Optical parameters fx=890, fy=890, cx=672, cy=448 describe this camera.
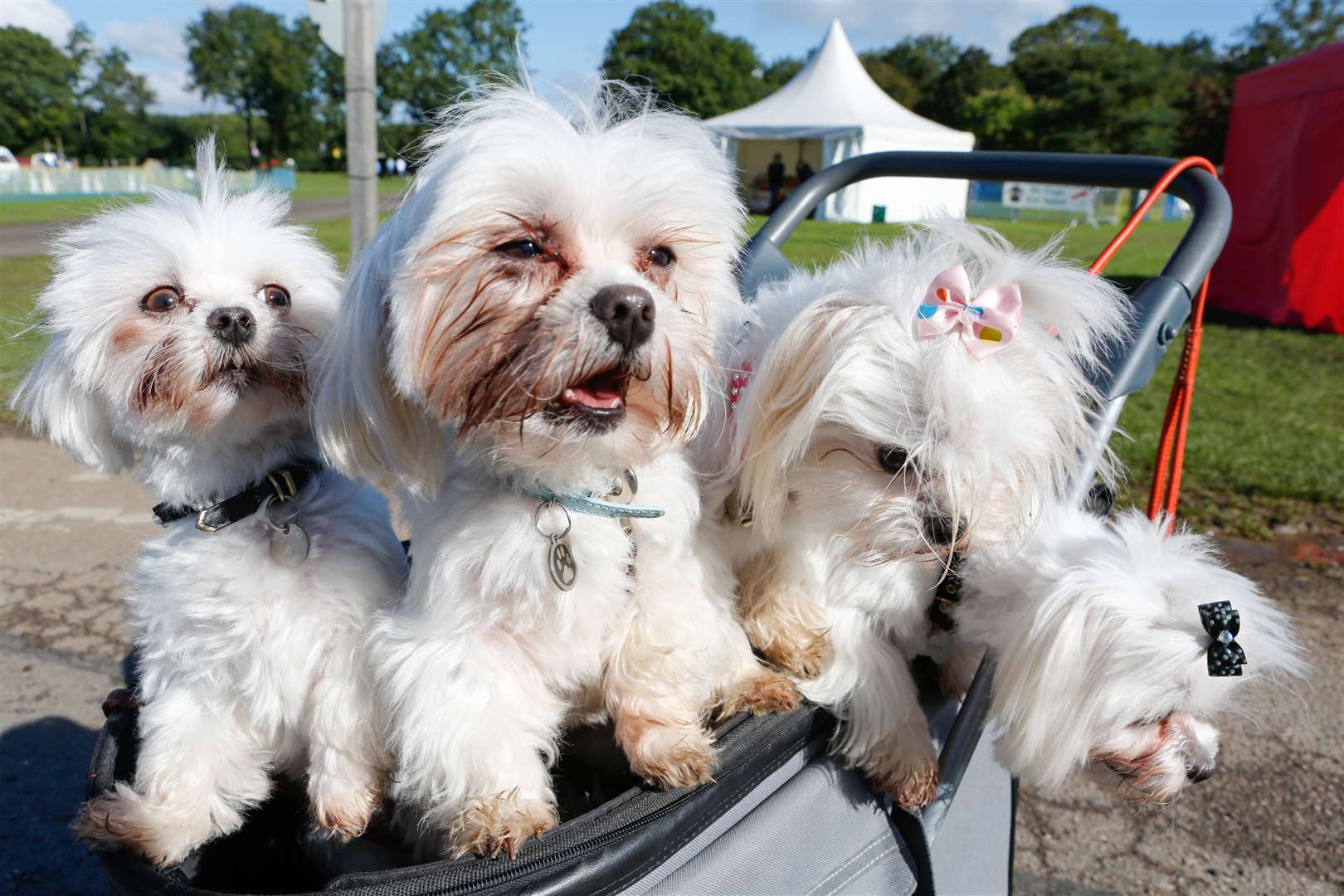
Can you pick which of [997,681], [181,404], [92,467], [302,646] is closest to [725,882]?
[997,681]

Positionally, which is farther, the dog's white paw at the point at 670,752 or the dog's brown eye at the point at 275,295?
the dog's brown eye at the point at 275,295

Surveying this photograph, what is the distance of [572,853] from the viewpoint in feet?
3.76

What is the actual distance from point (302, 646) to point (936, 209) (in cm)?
160

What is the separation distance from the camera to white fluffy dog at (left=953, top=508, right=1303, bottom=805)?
61.2 inches

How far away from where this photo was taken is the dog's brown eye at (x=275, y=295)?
5.83 ft

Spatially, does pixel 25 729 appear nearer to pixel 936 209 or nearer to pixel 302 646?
pixel 302 646

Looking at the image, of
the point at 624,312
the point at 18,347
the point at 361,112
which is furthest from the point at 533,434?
the point at 361,112

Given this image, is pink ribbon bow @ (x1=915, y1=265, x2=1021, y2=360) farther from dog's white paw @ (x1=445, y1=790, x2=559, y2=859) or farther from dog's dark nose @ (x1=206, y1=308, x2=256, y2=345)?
dog's dark nose @ (x1=206, y1=308, x2=256, y2=345)

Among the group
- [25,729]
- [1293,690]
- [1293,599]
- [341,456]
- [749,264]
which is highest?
[749,264]

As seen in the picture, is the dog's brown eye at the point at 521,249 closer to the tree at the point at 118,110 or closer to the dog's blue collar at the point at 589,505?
the dog's blue collar at the point at 589,505

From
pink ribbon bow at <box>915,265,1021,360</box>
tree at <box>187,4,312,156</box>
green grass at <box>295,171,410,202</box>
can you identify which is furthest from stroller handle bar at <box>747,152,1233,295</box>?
tree at <box>187,4,312,156</box>

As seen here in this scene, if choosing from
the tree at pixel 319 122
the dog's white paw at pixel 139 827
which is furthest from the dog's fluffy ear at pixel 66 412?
the tree at pixel 319 122

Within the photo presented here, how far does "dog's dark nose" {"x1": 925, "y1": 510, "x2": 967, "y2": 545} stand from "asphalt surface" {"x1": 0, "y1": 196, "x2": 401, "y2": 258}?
111cm

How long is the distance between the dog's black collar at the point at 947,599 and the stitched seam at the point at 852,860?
48 cm
